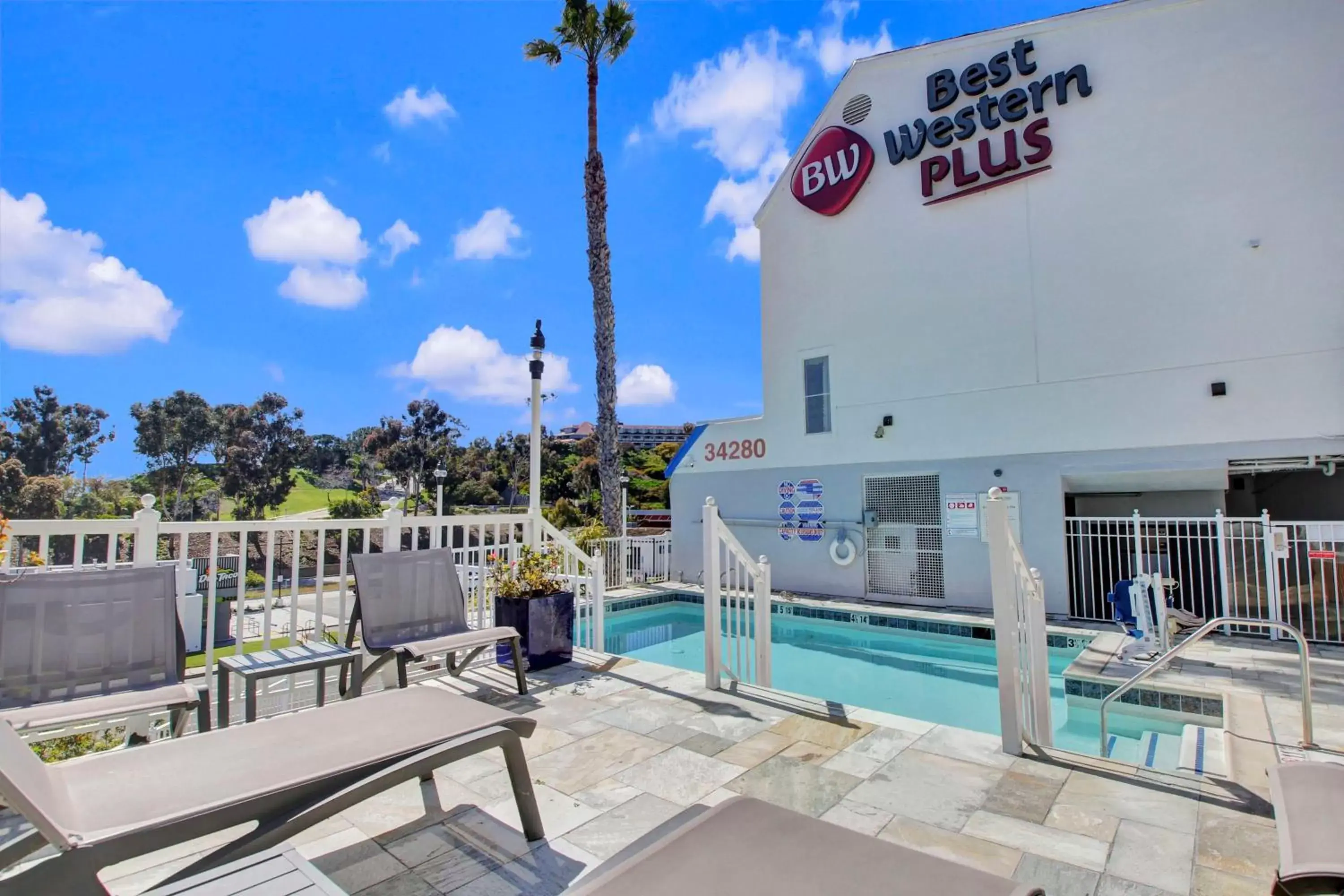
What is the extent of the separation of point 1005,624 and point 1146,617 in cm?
521

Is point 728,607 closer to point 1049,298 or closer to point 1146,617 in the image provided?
point 1146,617

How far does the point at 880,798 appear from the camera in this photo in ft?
9.39

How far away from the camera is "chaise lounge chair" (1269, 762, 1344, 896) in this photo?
1.65m

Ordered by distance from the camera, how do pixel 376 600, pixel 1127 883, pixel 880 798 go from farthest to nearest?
1. pixel 376 600
2. pixel 880 798
3. pixel 1127 883

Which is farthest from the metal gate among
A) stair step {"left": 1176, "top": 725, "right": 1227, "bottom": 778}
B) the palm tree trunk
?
stair step {"left": 1176, "top": 725, "right": 1227, "bottom": 778}

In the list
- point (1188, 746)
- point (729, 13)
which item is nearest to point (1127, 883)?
point (1188, 746)

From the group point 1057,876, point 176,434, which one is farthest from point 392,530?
point 176,434

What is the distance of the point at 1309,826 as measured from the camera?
1.87m

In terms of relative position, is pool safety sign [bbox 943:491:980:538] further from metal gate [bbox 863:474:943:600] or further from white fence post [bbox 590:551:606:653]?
white fence post [bbox 590:551:606:653]

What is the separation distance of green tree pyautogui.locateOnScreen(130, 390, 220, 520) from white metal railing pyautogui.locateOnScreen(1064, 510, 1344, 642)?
5080 centimetres

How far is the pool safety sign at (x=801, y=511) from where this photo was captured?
12.2m

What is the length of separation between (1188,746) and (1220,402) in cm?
650

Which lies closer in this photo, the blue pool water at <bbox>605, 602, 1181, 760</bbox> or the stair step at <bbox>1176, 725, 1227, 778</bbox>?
the stair step at <bbox>1176, 725, 1227, 778</bbox>

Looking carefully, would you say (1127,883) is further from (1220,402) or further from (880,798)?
(1220,402)
